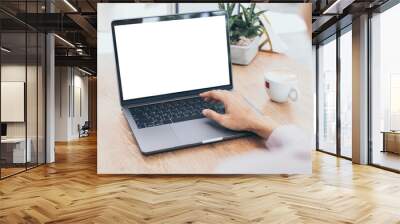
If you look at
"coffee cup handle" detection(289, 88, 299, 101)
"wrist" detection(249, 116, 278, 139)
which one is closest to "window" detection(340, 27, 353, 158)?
"coffee cup handle" detection(289, 88, 299, 101)

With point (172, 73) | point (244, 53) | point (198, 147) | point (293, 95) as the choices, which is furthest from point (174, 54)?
point (293, 95)

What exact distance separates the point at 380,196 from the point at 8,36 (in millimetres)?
5980

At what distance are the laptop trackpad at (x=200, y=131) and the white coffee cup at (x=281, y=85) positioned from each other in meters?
0.94

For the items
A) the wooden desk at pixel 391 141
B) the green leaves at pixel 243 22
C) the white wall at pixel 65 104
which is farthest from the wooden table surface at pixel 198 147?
the white wall at pixel 65 104

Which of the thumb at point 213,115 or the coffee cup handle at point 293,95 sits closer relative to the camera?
the thumb at point 213,115

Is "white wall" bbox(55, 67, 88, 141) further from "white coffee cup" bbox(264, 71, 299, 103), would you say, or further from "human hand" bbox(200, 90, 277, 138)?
"white coffee cup" bbox(264, 71, 299, 103)

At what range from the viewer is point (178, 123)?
229 inches

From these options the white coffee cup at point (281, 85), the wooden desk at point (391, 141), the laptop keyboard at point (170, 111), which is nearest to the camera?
the laptop keyboard at point (170, 111)

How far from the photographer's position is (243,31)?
612 cm

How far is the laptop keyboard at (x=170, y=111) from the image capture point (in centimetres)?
573

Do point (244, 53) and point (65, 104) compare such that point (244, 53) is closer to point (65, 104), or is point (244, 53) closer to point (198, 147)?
point (198, 147)

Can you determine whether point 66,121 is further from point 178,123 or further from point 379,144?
point 379,144

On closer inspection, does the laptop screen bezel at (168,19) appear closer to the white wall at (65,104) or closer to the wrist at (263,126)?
the wrist at (263,126)

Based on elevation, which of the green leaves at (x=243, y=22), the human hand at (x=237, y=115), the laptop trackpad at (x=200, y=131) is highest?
the green leaves at (x=243, y=22)
